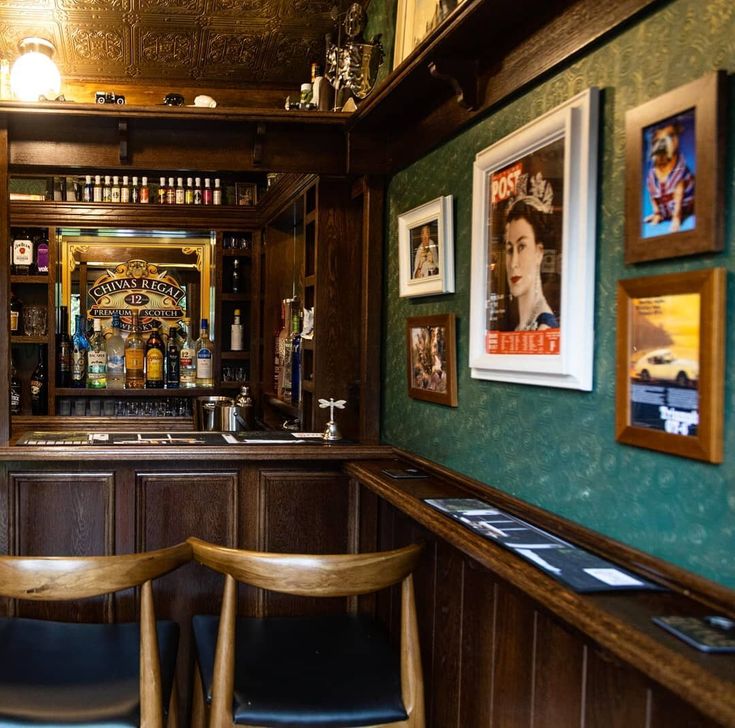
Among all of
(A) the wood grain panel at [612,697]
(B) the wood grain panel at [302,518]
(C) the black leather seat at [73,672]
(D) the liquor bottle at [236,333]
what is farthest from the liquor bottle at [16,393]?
(A) the wood grain panel at [612,697]

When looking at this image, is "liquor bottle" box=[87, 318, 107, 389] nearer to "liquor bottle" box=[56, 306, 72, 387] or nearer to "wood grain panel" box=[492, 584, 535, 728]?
"liquor bottle" box=[56, 306, 72, 387]

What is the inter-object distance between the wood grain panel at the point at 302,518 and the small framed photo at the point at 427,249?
751mm

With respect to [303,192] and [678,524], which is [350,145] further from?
[678,524]

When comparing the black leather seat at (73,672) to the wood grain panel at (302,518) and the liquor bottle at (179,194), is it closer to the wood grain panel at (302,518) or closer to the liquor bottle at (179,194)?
the wood grain panel at (302,518)

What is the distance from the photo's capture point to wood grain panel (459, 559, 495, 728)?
6.77 ft

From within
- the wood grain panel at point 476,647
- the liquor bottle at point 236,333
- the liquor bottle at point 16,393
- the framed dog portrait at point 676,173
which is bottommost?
the wood grain panel at point 476,647

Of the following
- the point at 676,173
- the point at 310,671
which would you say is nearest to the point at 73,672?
the point at 310,671

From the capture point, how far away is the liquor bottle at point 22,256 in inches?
205

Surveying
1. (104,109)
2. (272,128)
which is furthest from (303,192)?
(104,109)

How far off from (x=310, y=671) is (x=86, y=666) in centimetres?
54

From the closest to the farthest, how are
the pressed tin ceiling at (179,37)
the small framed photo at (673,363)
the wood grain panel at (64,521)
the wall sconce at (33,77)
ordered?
the small framed photo at (673,363) < the wood grain panel at (64,521) < the wall sconce at (33,77) < the pressed tin ceiling at (179,37)

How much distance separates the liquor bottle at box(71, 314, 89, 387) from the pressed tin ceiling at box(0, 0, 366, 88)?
5.25ft

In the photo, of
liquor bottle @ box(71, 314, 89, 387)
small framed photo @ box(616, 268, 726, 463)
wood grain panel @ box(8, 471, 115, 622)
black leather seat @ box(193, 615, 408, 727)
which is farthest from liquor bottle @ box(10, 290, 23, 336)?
small framed photo @ box(616, 268, 726, 463)

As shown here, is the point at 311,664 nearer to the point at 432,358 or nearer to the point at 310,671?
the point at 310,671
